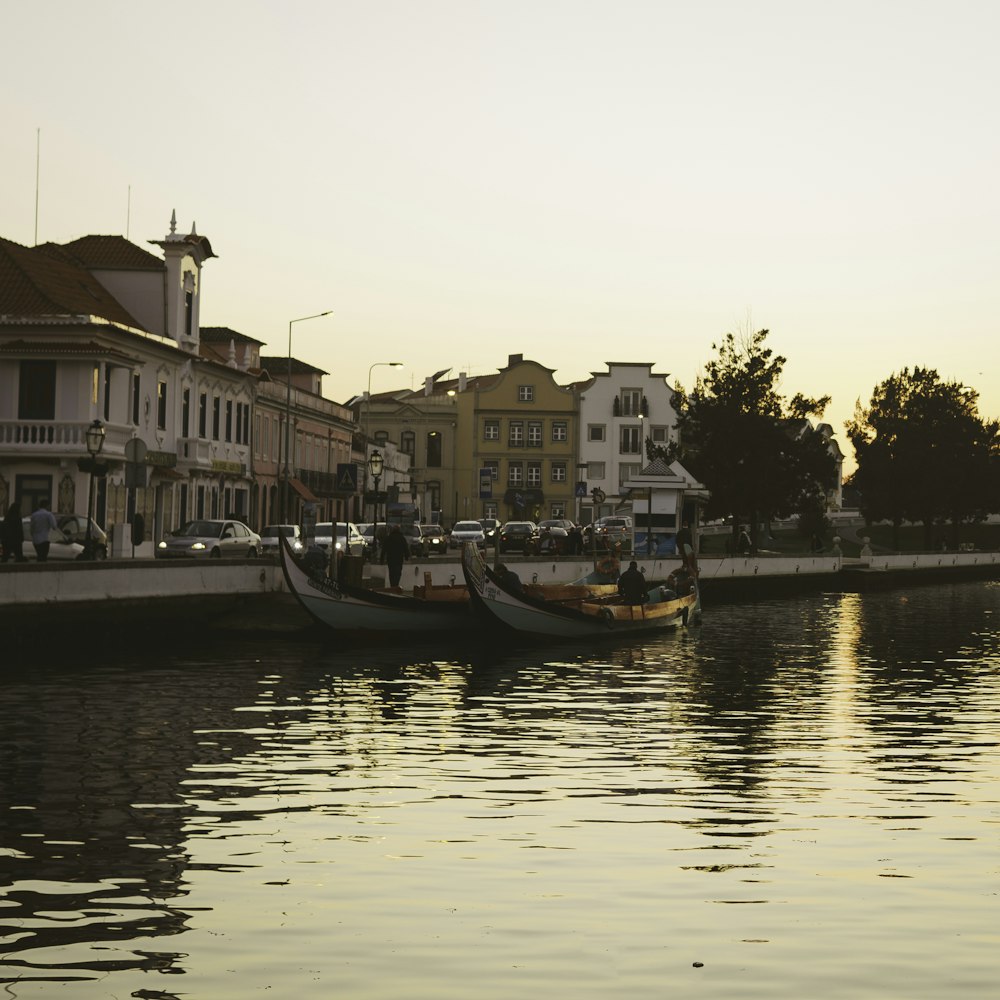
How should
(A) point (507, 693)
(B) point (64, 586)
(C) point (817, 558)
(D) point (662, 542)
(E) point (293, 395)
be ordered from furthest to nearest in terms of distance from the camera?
(E) point (293, 395), (C) point (817, 558), (D) point (662, 542), (B) point (64, 586), (A) point (507, 693)

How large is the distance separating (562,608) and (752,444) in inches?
2029

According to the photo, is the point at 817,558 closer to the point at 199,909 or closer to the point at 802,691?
the point at 802,691

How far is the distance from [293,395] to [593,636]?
57997mm

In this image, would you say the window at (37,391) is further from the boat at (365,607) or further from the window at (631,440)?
the window at (631,440)

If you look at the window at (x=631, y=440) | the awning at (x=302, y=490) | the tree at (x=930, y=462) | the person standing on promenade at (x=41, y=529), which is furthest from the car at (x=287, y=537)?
the window at (x=631, y=440)

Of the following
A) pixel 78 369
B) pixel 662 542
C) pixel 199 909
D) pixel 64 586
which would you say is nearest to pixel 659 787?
pixel 199 909

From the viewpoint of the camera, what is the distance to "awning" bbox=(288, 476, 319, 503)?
100m

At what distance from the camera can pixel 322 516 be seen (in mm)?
111875

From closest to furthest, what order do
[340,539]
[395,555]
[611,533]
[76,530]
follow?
[395,555], [76,530], [340,539], [611,533]

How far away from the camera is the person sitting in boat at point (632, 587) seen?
162 feet

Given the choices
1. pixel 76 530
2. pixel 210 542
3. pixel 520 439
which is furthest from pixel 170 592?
pixel 520 439

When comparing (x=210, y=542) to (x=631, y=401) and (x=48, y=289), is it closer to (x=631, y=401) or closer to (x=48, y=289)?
(x=48, y=289)

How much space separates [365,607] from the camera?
145ft

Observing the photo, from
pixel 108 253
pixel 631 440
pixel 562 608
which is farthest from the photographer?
pixel 631 440
